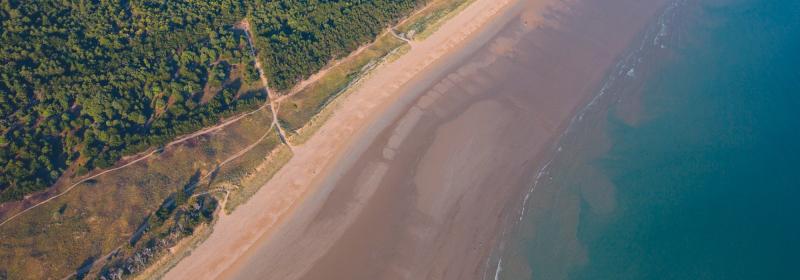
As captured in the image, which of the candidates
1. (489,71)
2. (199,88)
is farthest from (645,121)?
(199,88)

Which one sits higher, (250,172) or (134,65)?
(134,65)

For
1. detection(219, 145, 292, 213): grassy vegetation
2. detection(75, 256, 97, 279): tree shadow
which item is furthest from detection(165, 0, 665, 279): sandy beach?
detection(75, 256, 97, 279): tree shadow

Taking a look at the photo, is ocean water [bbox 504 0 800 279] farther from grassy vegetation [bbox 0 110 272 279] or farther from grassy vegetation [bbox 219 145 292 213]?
grassy vegetation [bbox 0 110 272 279]

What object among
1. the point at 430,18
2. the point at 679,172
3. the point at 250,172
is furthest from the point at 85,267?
the point at 679,172

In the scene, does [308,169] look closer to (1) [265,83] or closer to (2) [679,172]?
(1) [265,83]

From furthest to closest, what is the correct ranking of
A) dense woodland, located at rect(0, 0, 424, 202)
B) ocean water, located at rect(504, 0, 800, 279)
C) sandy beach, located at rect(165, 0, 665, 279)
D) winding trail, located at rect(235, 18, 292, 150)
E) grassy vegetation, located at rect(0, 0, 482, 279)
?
winding trail, located at rect(235, 18, 292, 150)
dense woodland, located at rect(0, 0, 424, 202)
ocean water, located at rect(504, 0, 800, 279)
sandy beach, located at rect(165, 0, 665, 279)
grassy vegetation, located at rect(0, 0, 482, 279)

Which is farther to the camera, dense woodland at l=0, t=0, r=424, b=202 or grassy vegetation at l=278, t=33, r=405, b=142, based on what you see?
grassy vegetation at l=278, t=33, r=405, b=142
